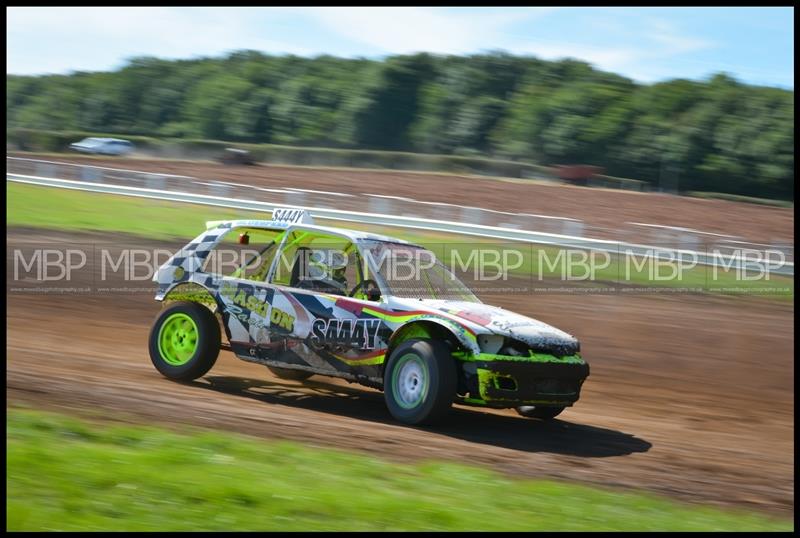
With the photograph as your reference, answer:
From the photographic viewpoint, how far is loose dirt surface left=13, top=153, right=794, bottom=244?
3441cm

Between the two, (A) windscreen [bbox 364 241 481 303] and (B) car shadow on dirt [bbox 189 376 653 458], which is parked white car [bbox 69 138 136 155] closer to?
(B) car shadow on dirt [bbox 189 376 653 458]

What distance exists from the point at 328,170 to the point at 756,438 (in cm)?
3623

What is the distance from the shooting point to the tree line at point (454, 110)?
203 feet

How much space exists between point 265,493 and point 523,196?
3305 cm

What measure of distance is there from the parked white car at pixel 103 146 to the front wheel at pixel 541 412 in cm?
4483

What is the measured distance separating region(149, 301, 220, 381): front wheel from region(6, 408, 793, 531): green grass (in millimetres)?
2458

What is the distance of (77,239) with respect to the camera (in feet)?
68.5

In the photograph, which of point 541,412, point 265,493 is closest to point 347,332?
point 541,412

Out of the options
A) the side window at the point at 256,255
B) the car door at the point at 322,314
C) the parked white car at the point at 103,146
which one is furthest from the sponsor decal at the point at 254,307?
the parked white car at the point at 103,146

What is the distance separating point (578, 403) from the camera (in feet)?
36.9

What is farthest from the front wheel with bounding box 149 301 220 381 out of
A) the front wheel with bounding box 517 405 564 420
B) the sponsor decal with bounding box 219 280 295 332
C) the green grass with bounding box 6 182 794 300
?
the green grass with bounding box 6 182 794 300

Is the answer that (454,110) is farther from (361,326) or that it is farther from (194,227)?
(361,326)
